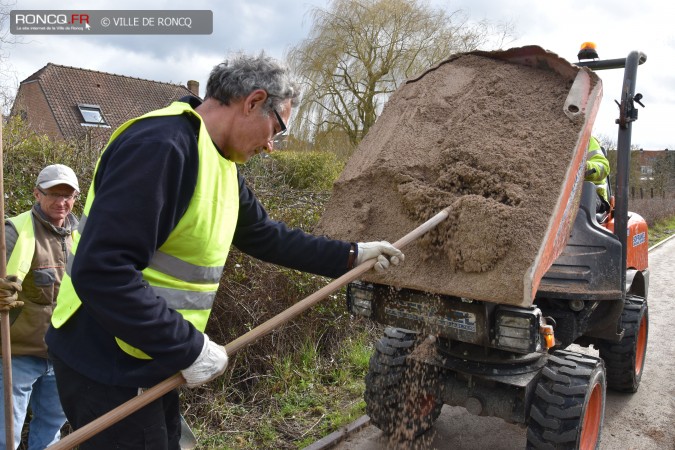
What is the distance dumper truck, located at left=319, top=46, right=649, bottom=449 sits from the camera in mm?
2705

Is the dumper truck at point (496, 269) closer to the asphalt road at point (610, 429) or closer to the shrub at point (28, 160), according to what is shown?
the asphalt road at point (610, 429)

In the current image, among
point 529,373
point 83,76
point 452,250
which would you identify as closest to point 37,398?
point 452,250

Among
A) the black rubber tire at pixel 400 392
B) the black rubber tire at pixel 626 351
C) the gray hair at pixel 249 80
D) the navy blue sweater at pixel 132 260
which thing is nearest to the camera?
the navy blue sweater at pixel 132 260

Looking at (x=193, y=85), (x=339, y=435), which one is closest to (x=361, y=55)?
(x=193, y=85)

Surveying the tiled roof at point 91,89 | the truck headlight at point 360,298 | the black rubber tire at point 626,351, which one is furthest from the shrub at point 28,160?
the tiled roof at point 91,89

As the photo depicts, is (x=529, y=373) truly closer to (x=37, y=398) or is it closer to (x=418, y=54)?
(x=37, y=398)

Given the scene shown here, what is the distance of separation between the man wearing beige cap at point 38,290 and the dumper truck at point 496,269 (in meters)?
1.53

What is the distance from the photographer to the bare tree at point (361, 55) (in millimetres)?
15820

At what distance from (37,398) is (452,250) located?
247cm

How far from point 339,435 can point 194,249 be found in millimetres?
2551

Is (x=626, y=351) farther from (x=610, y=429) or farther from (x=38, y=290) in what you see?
(x=38, y=290)

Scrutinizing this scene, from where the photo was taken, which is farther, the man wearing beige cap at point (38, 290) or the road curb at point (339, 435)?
the road curb at point (339, 435)

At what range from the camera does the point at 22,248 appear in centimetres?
280

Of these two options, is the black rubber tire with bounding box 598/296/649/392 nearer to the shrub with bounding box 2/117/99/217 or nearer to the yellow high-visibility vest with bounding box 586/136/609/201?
the yellow high-visibility vest with bounding box 586/136/609/201
